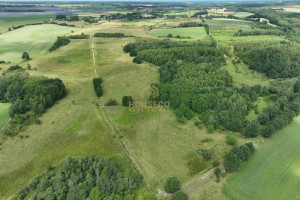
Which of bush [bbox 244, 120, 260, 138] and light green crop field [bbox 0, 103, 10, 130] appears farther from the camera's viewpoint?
light green crop field [bbox 0, 103, 10, 130]

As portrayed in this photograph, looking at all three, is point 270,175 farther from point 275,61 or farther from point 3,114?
point 3,114

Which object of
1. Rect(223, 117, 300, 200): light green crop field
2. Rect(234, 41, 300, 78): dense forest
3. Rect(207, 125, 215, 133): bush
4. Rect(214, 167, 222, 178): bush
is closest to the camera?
Rect(223, 117, 300, 200): light green crop field

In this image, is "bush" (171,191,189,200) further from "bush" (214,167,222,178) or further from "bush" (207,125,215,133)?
"bush" (207,125,215,133)

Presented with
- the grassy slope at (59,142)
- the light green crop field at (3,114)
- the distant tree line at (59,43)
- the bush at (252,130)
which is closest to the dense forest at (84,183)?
the grassy slope at (59,142)

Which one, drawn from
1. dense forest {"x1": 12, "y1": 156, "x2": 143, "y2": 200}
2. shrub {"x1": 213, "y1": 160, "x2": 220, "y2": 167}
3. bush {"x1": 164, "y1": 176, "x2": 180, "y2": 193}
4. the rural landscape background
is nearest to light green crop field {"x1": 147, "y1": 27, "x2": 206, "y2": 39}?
the rural landscape background

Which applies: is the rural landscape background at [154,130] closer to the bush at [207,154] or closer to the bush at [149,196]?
the bush at [207,154]
